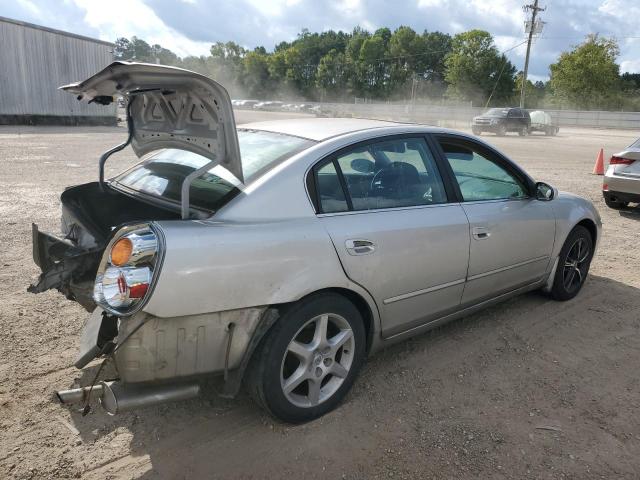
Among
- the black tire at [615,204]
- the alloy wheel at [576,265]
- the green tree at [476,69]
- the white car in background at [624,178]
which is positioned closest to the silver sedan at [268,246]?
the alloy wheel at [576,265]

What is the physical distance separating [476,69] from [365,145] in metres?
69.9

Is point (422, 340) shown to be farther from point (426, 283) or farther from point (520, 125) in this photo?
point (520, 125)

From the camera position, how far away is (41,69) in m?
23.0

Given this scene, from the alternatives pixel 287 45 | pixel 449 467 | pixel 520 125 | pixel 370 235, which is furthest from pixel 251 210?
pixel 287 45

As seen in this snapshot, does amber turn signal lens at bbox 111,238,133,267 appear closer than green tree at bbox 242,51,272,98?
Yes

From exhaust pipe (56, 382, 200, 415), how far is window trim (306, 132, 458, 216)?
1109 mm

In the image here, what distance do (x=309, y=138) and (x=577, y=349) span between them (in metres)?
2.42

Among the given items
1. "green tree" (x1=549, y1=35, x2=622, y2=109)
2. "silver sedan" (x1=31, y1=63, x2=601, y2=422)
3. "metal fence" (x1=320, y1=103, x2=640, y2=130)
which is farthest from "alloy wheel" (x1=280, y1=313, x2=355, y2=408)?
"green tree" (x1=549, y1=35, x2=622, y2=109)

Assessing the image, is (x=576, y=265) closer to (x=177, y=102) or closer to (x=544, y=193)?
(x=544, y=193)

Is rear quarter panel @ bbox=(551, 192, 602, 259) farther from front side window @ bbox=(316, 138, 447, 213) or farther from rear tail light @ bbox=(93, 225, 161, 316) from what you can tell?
rear tail light @ bbox=(93, 225, 161, 316)

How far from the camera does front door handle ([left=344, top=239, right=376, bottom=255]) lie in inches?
104

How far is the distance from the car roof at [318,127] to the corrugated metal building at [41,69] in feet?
76.8

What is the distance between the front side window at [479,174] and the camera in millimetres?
3420

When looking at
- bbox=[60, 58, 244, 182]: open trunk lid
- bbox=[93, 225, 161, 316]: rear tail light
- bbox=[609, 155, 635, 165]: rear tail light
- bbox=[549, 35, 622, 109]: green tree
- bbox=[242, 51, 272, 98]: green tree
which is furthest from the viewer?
bbox=[242, 51, 272, 98]: green tree
